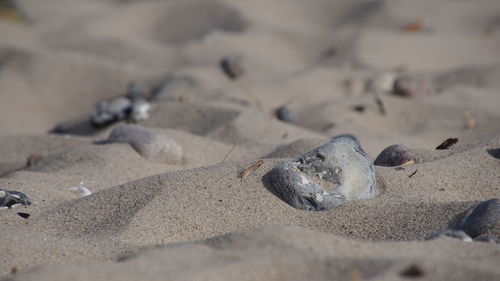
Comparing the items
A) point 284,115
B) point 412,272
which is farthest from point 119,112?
point 412,272

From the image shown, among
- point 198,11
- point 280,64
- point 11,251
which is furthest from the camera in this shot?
point 198,11

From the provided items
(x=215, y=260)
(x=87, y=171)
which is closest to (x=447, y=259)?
(x=215, y=260)

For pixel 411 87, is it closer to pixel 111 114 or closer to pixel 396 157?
pixel 396 157

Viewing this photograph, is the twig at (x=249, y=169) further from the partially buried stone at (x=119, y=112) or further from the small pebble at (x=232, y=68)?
the small pebble at (x=232, y=68)

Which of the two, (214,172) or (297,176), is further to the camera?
(214,172)

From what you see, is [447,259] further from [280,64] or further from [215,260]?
[280,64]

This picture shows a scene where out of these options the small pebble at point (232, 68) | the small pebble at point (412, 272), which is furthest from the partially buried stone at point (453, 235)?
the small pebble at point (232, 68)
